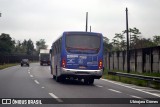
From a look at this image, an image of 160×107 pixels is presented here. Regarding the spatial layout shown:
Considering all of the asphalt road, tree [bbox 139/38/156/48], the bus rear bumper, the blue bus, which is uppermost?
tree [bbox 139/38/156/48]

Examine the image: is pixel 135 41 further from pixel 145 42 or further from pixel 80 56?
pixel 80 56

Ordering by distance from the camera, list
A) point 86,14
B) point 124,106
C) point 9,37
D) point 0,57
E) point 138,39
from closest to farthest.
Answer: point 124,106, point 86,14, point 0,57, point 138,39, point 9,37

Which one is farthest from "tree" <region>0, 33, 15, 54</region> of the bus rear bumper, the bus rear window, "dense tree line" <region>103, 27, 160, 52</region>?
the bus rear bumper

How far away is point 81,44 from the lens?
20.1 meters

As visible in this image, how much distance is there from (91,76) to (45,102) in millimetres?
8605

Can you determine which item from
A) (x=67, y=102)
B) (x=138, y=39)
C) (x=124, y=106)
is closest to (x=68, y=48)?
(x=67, y=102)

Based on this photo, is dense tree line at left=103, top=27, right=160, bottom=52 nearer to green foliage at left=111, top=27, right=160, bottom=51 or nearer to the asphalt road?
green foliage at left=111, top=27, right=160, bottom=51

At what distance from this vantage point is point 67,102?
39.1ft

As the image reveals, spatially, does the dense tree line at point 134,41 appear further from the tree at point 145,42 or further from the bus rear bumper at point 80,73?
the bus rear bumper at point 80,73

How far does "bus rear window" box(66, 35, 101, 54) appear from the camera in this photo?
2000cm

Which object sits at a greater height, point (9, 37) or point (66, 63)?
point (9, 37)

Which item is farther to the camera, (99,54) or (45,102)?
(99,54)

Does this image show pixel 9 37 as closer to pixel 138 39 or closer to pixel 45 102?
pixel 138 39

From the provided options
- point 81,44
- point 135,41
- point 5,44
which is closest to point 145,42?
point 135,41
